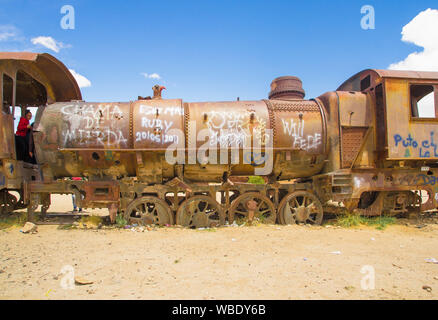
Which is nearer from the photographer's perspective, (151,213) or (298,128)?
(151,213)

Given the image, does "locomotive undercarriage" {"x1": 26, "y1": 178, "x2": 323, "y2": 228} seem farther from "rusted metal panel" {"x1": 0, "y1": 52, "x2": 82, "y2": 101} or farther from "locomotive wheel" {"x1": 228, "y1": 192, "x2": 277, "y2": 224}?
"rusted metal panel" {"x1": 0, "y1": 52, "x2": 82, "y2": 101}

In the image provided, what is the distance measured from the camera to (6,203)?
7508 mm

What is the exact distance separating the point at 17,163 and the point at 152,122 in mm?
3423

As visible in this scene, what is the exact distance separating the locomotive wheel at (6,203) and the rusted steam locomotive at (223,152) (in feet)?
4.06

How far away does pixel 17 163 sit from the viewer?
21.3ft

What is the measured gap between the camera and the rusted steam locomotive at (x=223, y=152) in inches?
251

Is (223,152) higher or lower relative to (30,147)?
lower

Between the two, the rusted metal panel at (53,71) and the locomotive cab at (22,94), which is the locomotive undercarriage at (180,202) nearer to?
the locomotive cab at (22,94)

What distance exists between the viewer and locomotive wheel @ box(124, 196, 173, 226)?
21.2 feet

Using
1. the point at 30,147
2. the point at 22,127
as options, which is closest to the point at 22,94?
the point at 22,127

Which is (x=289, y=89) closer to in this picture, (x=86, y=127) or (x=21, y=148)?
(x=86, y=127)

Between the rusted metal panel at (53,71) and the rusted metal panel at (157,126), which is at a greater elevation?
the rusted metal panel at (53,71)

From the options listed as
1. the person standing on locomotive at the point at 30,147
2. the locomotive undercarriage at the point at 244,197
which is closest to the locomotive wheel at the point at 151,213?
the locomotive undercarriage at the point at 244,197

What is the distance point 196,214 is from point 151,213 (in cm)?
108
